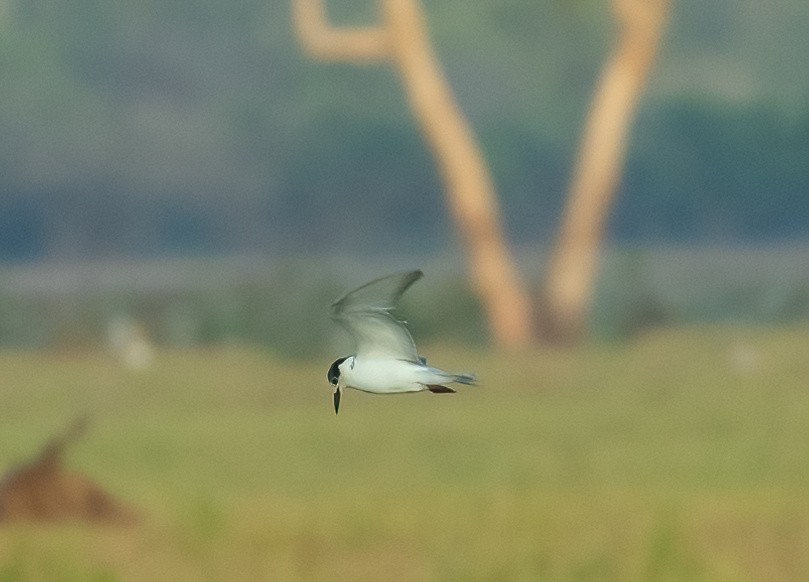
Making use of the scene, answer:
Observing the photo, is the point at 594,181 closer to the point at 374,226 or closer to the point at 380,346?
the point at 374,226

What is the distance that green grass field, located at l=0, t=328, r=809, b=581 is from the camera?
7.00 m

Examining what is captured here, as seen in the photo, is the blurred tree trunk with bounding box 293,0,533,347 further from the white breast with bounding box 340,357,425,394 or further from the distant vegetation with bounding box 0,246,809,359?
the white breast with bounding box 340,357,425,394

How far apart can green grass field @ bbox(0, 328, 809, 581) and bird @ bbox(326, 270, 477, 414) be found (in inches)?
137

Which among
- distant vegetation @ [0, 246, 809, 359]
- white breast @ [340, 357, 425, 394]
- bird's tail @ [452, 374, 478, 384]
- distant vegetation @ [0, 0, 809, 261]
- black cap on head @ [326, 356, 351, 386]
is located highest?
distant vegetation @ [0, 0, 809, 261]

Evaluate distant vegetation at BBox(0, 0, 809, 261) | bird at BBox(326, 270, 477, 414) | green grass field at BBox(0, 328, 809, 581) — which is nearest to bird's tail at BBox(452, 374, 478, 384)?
bird at BBox(326, 270, 477, 414)

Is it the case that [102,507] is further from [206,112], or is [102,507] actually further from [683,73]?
[683,73]

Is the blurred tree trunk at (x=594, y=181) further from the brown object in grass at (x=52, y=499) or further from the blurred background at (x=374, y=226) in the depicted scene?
the brown object in grass at (x=52, y=499)

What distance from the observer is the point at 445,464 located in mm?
8914

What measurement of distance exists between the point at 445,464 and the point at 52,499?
2.16 metres

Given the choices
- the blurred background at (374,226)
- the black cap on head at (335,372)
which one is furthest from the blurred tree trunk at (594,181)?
the black cap on head at (335,372)

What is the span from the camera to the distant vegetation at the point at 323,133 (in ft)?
45.1

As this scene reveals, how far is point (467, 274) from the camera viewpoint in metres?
13.4

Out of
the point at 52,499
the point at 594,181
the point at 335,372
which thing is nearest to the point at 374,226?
the point at 594,181

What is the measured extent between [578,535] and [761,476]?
1527 millimetres
